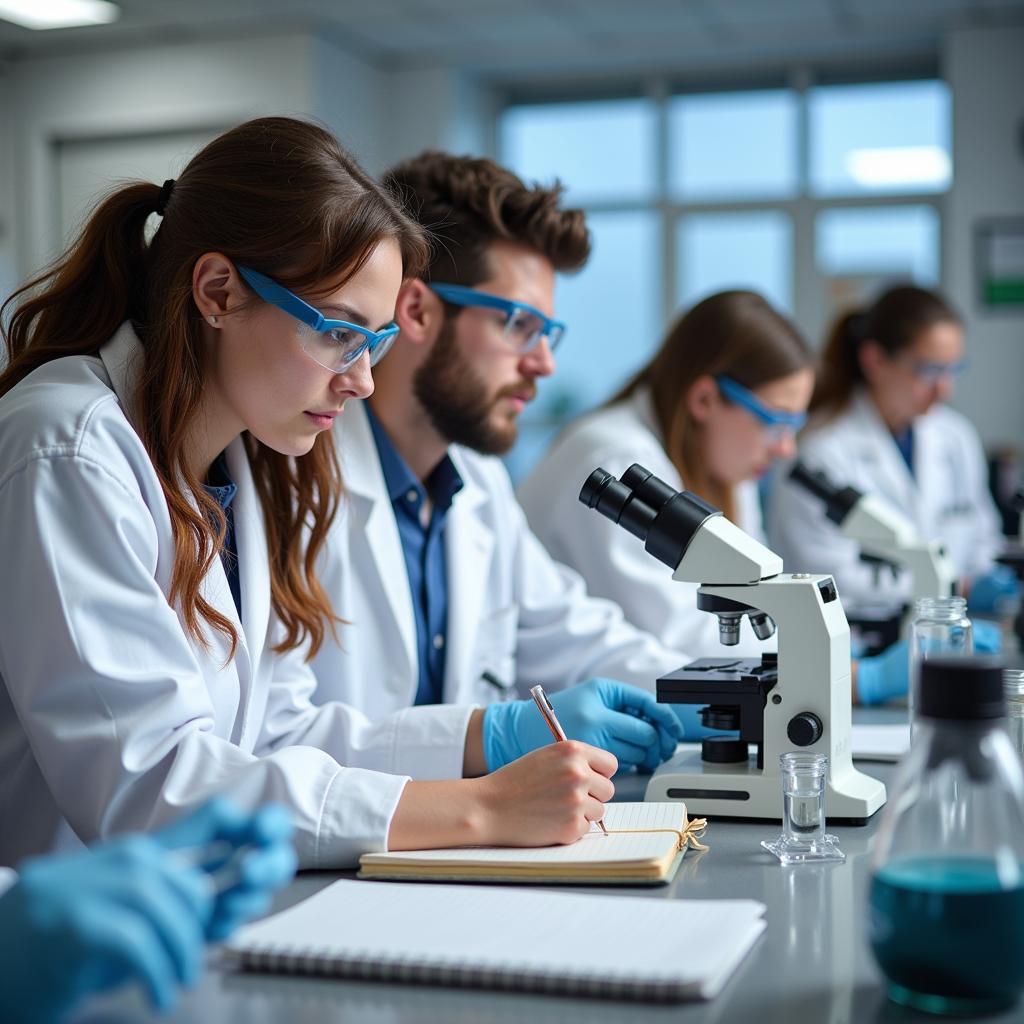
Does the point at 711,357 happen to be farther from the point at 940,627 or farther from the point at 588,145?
the point at 588,145

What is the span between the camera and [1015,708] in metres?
1.46

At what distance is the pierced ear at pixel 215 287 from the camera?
147cm

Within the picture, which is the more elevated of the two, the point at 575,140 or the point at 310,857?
the point at 575,140

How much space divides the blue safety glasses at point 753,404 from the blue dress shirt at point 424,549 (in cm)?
86

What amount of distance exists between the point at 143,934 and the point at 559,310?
23.5 ft

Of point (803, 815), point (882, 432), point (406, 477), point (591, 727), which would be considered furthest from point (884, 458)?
point (803, 815)

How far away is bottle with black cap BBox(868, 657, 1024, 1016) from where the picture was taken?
2.82ft

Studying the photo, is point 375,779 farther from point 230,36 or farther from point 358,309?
point 230,36

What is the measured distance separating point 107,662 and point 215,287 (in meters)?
0.48

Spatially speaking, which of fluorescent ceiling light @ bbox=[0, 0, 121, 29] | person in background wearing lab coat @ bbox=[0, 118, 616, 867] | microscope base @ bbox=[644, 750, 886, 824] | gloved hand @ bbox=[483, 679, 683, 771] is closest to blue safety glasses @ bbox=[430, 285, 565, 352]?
person in background wearing lab coat @ bbox=[0, 118, 616, 867]

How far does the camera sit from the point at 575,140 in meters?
7.68

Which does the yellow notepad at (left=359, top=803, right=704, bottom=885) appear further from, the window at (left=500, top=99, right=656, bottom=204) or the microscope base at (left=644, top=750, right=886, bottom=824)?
the window at (left=500, top=99, right=656, bottom=204)

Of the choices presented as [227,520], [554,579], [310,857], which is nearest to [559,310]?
[554,579]

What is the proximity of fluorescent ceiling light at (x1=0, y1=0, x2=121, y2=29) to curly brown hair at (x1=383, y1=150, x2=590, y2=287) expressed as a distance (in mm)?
4436
